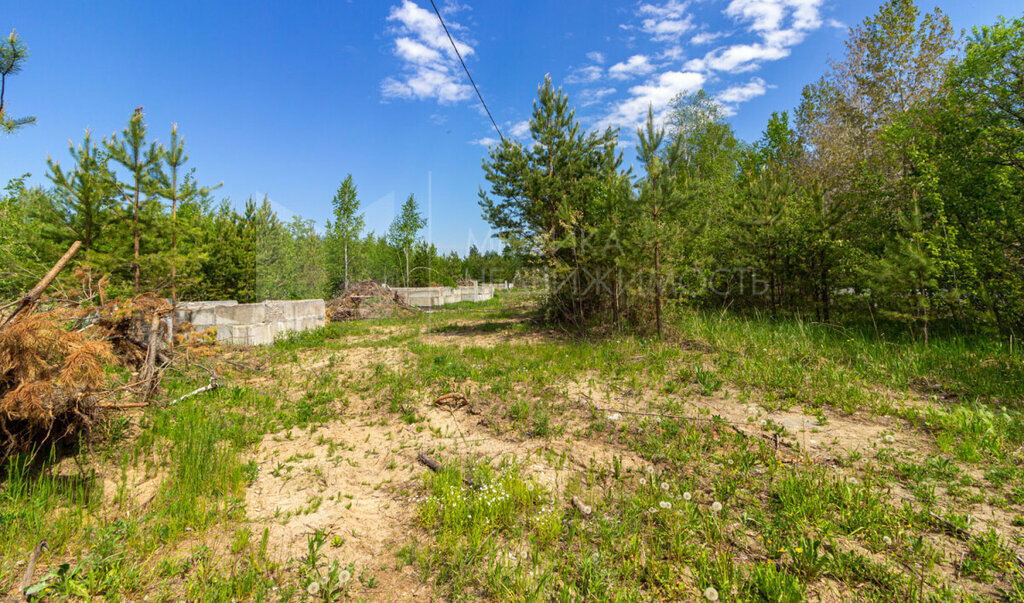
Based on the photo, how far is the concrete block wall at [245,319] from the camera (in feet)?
26.6

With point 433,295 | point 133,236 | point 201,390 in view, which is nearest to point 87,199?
point 133,236

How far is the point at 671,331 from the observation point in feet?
27.3

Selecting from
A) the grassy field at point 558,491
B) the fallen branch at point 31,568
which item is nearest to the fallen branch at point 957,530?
the grassy field at point 558,491

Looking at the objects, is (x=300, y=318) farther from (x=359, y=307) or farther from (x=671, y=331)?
(x=671, y=331)

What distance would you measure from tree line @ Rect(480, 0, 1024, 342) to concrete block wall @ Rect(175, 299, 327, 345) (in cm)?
623

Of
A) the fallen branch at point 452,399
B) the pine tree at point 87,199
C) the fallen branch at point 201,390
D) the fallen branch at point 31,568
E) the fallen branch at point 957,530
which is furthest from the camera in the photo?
the pine tree at point 87,199

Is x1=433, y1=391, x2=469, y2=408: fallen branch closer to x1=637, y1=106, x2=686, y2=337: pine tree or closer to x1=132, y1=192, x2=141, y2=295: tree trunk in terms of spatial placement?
x1=637, y1=106, x2=686, y2=337: pine tree

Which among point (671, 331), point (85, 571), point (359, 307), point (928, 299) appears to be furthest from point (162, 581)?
point (359, 307)

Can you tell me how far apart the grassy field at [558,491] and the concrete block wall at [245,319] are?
3293 mm

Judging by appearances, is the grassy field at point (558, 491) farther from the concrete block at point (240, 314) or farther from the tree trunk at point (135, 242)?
the tree trunk at point (135, 242)

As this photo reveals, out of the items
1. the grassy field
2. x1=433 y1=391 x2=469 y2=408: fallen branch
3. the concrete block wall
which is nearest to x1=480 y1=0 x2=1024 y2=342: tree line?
the grassy field

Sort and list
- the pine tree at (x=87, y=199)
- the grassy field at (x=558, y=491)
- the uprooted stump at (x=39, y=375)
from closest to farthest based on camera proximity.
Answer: the grassy field at (x=558, y=491) < the uprooted stump at (x=39, y=375) < the pine tree at (x=87, y=199)

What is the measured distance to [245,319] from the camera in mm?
8695

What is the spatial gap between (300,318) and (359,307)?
5.31m
